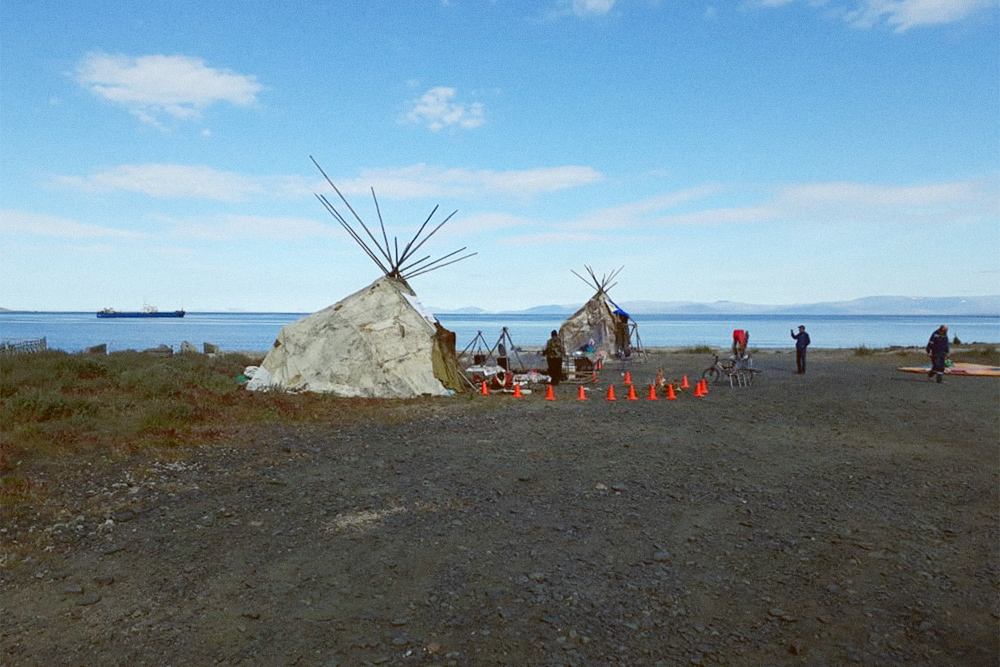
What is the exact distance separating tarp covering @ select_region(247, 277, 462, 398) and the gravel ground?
6040mm

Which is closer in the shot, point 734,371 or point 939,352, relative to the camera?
point 939,352

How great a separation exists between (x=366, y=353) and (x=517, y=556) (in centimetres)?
1198

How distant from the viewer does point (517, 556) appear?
19.7 ft

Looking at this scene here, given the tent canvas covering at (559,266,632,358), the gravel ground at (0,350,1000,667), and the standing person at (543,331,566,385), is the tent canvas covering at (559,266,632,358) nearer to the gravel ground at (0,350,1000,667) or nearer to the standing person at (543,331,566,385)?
the standing person at (543,331,566,385)

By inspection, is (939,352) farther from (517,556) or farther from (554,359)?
(517,556)

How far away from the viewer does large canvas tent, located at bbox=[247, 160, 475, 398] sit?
Answer: 17.2 metres

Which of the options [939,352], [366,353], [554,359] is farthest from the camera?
[554,359]

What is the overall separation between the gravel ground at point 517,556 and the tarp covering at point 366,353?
19.8ft

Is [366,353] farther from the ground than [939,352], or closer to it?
farther from the ground

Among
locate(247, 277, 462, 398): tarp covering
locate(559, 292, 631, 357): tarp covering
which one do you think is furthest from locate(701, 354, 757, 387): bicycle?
locate(559, 292, 631, 357): tarp covering

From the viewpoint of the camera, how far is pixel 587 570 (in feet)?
18.6

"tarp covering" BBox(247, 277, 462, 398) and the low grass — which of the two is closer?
the low grass

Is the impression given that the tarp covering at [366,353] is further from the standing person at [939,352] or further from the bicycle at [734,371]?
the standing person at [939,352]

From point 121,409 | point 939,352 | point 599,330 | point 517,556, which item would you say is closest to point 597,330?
point 599,330
